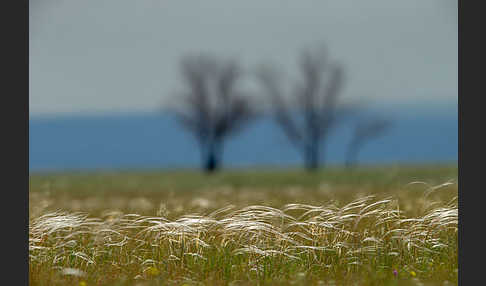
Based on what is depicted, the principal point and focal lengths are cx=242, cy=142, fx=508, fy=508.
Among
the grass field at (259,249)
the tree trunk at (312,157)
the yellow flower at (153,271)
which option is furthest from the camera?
the tree trunk at (312,157)

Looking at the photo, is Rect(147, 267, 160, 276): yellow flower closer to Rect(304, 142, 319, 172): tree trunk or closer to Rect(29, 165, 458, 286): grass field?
Rect(29, 165, 458, 286): grass field

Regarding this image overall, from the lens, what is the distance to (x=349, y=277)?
6.44 metres

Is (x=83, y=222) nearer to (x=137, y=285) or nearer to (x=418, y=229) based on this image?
(x=137, y=285)

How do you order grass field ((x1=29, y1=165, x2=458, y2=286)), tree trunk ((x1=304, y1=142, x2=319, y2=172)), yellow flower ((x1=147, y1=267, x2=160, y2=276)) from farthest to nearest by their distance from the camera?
tree trunk ((x1=304, y1=142, x2=319, y2=172))
yellow flower ((x1=147, y1=267, x2=160, y2=276))
grass field ((x1=29, y1=165, x2=458, y2=286))

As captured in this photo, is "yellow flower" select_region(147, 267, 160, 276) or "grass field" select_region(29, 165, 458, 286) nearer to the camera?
"grass field" select_region(29, 165, 458, 286)

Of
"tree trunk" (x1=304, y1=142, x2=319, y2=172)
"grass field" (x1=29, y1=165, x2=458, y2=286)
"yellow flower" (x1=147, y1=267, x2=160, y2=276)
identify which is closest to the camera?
"grass field" (x1=29, y1=165, x2=458, y2=286)

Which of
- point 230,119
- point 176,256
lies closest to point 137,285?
point 176,256

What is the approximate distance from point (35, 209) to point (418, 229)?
6064mm

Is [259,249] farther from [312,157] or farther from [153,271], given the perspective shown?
[312,157]

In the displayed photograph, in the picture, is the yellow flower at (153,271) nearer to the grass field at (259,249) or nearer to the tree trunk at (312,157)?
the grass field at (259,249)

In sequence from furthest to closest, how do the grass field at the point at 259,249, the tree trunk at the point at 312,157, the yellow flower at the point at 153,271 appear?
the tree trunk at the point at 312,157 < the yellow flower at the point at 153,271 < the grass field at the point at 259,249

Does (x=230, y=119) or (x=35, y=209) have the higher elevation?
(x=230, y=119)

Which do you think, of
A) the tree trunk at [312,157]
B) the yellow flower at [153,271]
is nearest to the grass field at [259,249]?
the yellow flower at [153,271]

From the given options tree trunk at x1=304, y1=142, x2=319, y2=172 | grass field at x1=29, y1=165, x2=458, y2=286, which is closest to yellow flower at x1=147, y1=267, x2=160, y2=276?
grass field at x1=29, y1=165, x2=458, y2=286
